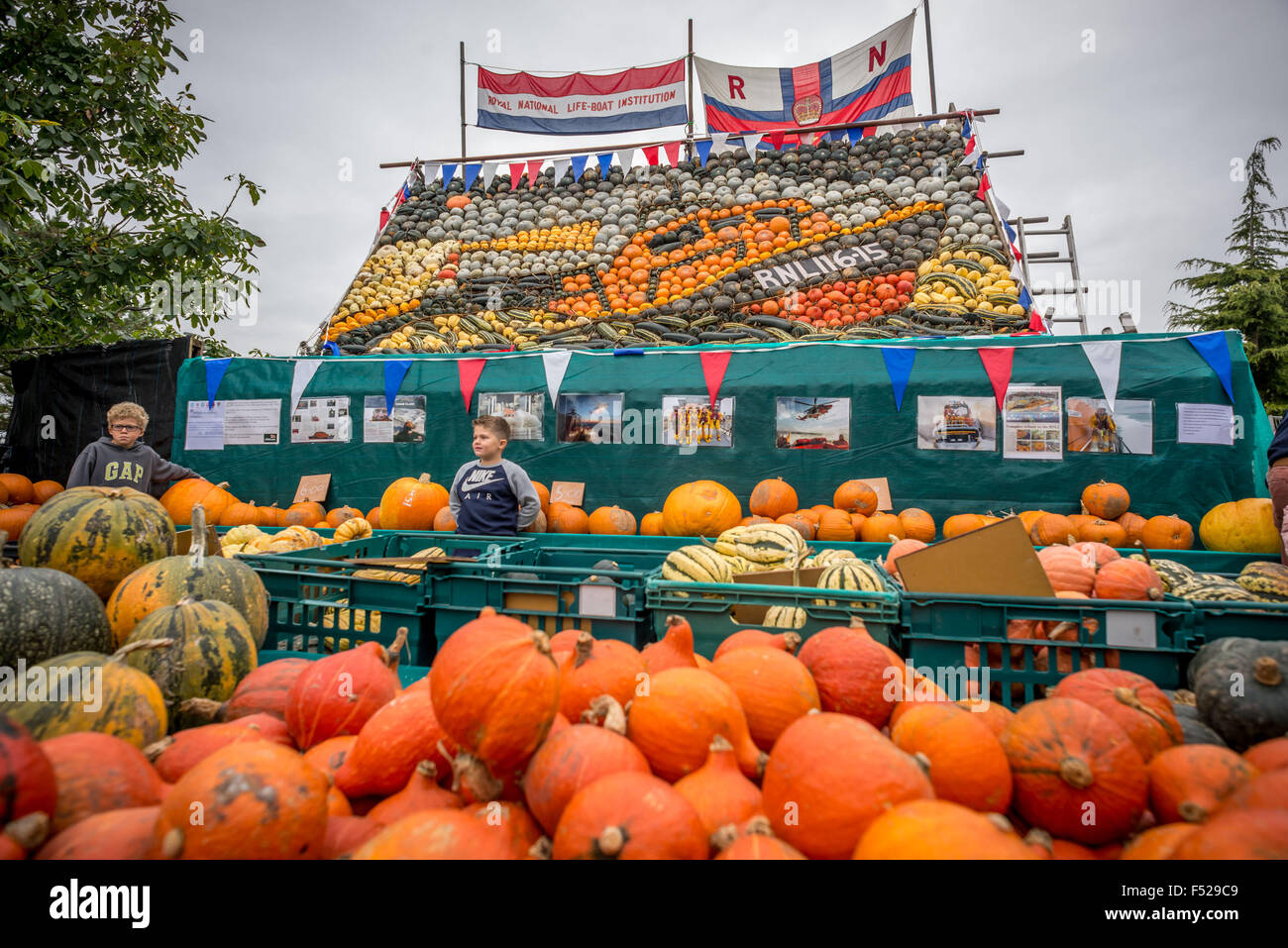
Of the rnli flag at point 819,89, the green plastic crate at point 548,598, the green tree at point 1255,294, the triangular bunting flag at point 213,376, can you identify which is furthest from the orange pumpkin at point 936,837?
the green tree at point 1255,294

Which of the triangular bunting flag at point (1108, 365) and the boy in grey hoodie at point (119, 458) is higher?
the triangular bunting flag at point (1108, 365)

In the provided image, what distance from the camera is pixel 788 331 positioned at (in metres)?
7.39

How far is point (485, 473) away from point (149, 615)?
8.63 feet

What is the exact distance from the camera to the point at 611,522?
530 cm

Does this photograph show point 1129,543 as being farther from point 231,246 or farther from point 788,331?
point 231,246

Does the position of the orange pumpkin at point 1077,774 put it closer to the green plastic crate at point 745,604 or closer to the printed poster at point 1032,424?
the green plastic crate at point 745,604

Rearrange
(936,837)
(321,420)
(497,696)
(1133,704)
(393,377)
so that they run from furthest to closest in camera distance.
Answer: (321,420)
(393,377)
(1133,704)
(497,696)
(936,837)

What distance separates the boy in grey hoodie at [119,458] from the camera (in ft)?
14.6

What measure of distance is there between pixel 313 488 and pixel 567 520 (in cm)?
307

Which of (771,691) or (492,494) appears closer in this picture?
(771,691)

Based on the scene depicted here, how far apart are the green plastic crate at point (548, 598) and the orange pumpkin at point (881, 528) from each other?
9.11 ft

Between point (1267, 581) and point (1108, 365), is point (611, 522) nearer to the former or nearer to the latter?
point (1267, 581)

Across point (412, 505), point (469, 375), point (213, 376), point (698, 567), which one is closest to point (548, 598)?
point (698, 567)
